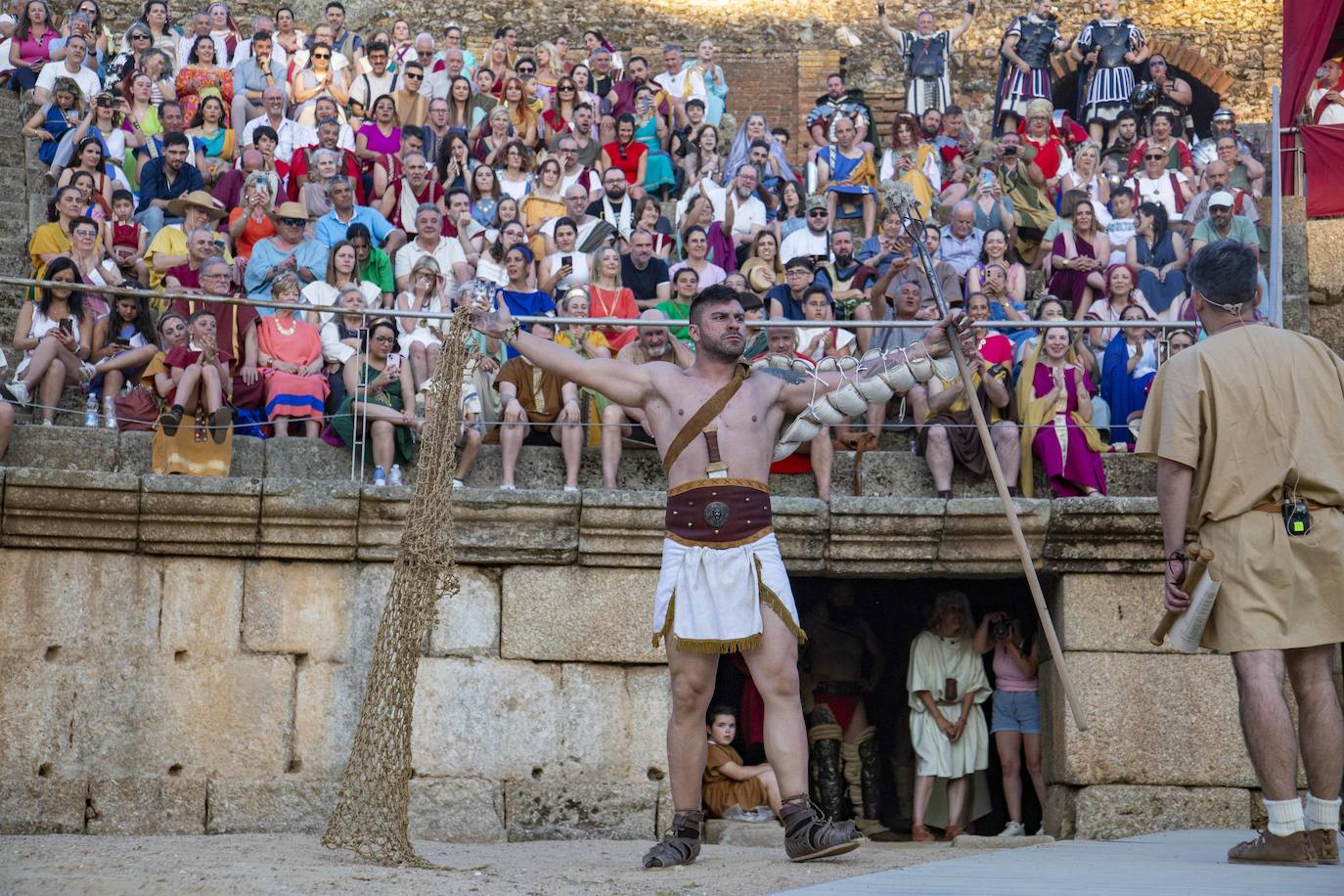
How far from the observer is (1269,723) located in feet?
16.0

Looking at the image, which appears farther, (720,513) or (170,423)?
(170,423)

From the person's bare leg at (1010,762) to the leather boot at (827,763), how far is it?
896 mm

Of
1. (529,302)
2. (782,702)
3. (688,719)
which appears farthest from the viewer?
(529,302)

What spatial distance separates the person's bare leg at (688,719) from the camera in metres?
5.53

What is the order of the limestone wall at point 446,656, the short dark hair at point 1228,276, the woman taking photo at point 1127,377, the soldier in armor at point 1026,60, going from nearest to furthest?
1. the short dark hair at point 1228,276
2. the limestone wall at point 446,656
3. the woman taking photo at point 1127,377
4. the soldier in armor at point 1026,60

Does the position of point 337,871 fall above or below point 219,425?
below

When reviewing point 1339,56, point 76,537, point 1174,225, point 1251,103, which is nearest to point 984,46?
point 1251,103

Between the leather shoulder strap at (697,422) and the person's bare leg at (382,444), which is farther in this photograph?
the person's bare leg at (382,444)

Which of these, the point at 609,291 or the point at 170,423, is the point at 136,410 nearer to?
the point at 170,423

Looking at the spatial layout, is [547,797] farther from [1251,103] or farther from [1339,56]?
[1251,103]

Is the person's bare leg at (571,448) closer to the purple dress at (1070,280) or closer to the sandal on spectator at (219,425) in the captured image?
the sandal on spectator at (219,425)

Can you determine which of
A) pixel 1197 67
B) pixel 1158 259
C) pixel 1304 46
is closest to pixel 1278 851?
pixel 1158 259

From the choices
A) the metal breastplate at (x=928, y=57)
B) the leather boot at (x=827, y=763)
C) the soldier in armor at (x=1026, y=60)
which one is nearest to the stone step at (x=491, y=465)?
the leather boot at (x=827, y=763)

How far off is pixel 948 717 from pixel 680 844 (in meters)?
3.60
